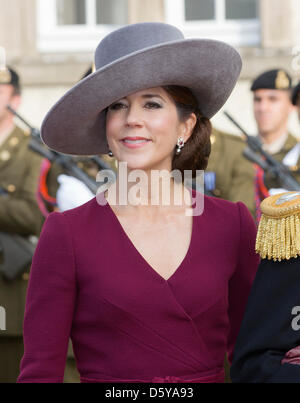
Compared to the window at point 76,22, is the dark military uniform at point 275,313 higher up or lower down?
higher up

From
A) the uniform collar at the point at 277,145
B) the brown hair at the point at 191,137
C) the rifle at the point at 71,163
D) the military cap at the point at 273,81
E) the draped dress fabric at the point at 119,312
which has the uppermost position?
the brown hair at the point at 191,137

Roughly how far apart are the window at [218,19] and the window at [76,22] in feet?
1.48

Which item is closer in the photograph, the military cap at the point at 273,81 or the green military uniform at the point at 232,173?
the green military uniform at the point at 232,173

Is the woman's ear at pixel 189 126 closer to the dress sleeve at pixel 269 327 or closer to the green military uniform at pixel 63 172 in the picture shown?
the dress sleeve at pixel 269 327

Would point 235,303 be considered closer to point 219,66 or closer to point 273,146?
point 219,66

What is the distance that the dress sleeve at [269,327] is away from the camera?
207 centimetres

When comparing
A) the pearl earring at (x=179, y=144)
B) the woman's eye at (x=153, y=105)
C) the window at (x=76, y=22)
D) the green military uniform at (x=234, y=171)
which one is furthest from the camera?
the window at (x=76, y=22)

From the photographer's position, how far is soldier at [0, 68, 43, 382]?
17.8 feet

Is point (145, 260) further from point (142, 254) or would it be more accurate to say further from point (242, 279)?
point (242, 279)

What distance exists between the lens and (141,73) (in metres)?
2.39

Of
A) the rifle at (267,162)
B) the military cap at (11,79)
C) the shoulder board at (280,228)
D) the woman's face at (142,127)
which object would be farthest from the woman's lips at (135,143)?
the military cap at (11,79)

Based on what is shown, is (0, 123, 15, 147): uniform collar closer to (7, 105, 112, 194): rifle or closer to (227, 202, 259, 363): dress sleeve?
(7, 105, 112, 194): rifle

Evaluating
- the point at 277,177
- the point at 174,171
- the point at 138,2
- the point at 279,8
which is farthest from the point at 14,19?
the point at 174,171

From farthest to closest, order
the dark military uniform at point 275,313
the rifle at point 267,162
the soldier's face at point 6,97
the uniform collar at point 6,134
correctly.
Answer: the soldier's face at point 6,97 < the uniform collar at point 6,134 < the rifle at point 267,162 < the dark military uniform at point 275,313
